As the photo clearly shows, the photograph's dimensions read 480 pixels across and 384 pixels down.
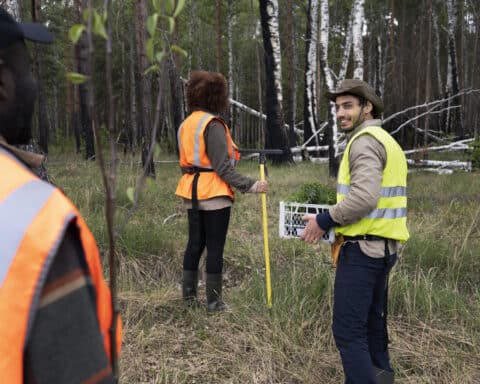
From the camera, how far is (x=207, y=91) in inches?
147

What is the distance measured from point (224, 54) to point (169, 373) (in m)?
29.2

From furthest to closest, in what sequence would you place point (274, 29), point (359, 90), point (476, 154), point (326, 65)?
point (274, 29) → point (326, 65) → point (476, 154) → point (359, 90)

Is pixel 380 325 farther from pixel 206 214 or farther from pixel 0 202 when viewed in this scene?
pixel 0 202

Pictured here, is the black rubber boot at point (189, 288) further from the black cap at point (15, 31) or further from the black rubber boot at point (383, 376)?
the black cap at point (15, 31)

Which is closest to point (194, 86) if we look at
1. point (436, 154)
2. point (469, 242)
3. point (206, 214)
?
point (206, 214)

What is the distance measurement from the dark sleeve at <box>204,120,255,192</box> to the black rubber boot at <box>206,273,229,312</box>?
2.79ft

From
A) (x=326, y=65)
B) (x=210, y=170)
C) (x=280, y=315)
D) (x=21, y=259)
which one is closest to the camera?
(x=21, y=259)

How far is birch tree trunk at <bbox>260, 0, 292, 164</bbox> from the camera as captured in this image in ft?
39.4

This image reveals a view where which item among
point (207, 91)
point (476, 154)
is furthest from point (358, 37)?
point (207, 91)

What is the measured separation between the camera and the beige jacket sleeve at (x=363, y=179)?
2.37 metres

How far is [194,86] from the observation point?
3.72 meters

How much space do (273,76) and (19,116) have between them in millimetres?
12130

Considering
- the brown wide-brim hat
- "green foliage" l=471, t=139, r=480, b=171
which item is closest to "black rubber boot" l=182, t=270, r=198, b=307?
the brown wide-brim hat

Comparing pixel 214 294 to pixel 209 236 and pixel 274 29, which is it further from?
pixel 274 29
